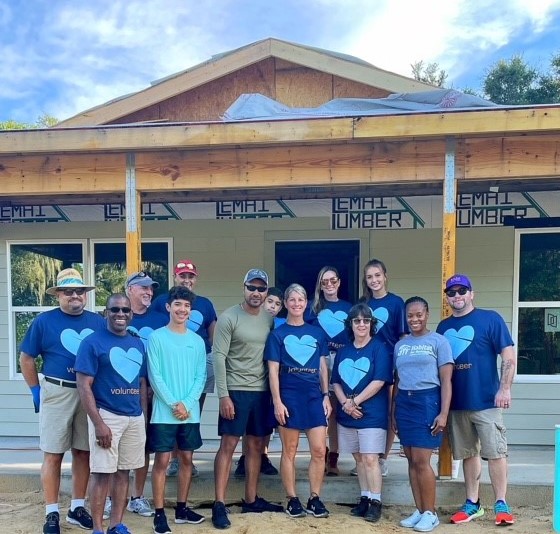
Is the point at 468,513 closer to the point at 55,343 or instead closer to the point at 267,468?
the point at 267,468

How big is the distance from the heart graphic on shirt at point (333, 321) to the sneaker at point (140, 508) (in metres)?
1.71

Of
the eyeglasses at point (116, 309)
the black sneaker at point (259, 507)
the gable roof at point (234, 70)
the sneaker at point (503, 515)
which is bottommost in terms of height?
the black sneaker at point (259, 507)

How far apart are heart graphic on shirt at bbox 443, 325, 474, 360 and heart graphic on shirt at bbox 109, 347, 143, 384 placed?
1.94 metres

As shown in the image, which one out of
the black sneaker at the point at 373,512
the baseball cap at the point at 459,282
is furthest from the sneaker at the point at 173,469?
the baseball cap at the point at 459,282

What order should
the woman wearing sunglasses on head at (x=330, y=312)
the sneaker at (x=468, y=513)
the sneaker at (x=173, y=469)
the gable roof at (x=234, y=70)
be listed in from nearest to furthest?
the sneaker at (x=468, y=513) → the woman wearing sunglasses on head at (x=330, y=312) → the sneaker at (x=173, y=469) → the gable roof at (x=234, y=70)

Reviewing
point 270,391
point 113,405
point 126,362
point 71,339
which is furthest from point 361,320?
point 71,339

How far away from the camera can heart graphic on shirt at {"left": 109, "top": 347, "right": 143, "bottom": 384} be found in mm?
2953

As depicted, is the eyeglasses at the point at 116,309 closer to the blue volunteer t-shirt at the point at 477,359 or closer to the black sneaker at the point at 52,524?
the black sneaker at the point at 52,524

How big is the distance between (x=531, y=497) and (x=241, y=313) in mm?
2443

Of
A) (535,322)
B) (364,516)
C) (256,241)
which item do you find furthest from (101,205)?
(535,322)

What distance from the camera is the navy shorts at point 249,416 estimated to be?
3.31 m

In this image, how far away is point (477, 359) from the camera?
325 cm

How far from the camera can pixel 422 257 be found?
521cm

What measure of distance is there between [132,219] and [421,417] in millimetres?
2424
